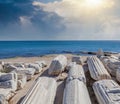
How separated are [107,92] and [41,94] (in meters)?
1.94

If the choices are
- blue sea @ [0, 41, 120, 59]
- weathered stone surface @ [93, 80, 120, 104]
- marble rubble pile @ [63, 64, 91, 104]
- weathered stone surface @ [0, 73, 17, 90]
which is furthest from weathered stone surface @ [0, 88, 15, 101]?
blue sea @ [0, 41, 120, 59]

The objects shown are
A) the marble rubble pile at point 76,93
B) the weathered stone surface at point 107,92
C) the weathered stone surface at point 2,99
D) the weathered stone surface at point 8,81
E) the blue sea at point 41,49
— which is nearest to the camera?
the weathered stone surface at point 107,92

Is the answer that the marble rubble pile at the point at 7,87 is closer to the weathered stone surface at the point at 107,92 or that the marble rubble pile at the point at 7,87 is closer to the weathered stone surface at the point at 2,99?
the weathered stone surface at the point at 2,99

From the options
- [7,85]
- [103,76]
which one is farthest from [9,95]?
[103,76]

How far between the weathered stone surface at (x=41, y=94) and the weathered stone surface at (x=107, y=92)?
145cm

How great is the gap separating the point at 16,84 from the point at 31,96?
95.0 inches

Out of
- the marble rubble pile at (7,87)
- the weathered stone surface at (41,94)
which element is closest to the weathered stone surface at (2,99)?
the marble rubble pile at (7,87)

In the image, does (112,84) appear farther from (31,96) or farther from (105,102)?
(31,96)

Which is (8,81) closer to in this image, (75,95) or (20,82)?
(20,82)

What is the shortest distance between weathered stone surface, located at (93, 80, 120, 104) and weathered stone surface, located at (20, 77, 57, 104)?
1455 mm

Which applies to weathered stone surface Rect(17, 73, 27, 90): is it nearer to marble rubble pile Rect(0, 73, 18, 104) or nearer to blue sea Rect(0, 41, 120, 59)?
marble rubble pile Rect(0, 73, 18, 104)

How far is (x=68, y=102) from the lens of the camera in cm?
560

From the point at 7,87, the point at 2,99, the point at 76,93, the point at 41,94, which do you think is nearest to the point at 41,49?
the point at 7,87

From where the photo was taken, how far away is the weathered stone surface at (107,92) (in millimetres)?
5567
